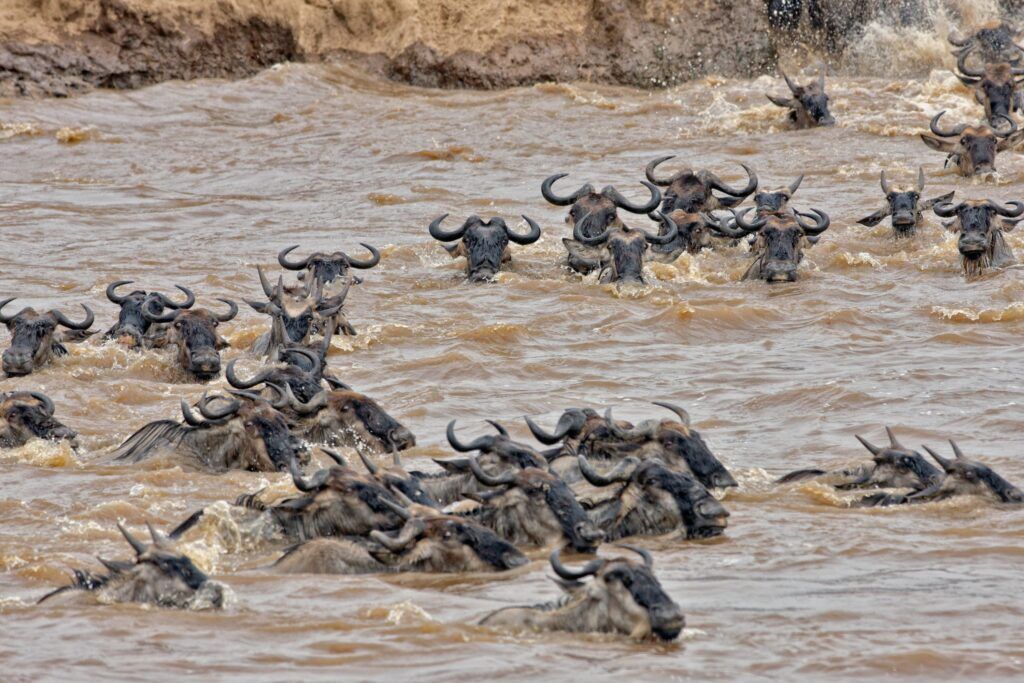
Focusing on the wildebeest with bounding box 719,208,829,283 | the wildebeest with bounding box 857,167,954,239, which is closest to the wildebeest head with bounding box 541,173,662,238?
the wildebeest with bounding box 719,208,829,283

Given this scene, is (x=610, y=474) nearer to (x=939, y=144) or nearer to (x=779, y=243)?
(x=779, y=243)

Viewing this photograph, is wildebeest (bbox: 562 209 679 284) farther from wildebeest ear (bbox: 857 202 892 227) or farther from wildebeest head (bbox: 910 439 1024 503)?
wildebeest head (bbox: 910 439 1024 503)

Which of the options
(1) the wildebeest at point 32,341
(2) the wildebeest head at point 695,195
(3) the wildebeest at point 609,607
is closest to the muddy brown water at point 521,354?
(3) the wildebeest at point 609,607

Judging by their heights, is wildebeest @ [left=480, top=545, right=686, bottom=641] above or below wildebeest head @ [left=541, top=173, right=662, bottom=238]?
above

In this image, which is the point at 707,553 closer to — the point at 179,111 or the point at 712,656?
the point at 712,656

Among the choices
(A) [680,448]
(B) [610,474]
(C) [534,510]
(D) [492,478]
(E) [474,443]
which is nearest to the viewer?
(C) [534,510]

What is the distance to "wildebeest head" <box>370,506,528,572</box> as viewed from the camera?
25.8 ft

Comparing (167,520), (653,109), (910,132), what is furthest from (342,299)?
(653,109)

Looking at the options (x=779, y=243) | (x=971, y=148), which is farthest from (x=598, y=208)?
(x=971, y=148)

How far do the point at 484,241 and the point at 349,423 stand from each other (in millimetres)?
6784

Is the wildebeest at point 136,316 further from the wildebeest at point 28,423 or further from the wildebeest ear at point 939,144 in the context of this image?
the wildebeest ear at point 939,144

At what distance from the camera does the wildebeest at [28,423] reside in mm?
Answer: 10758

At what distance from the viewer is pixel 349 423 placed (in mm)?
10680

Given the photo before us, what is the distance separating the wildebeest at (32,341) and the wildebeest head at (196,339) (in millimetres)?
707
